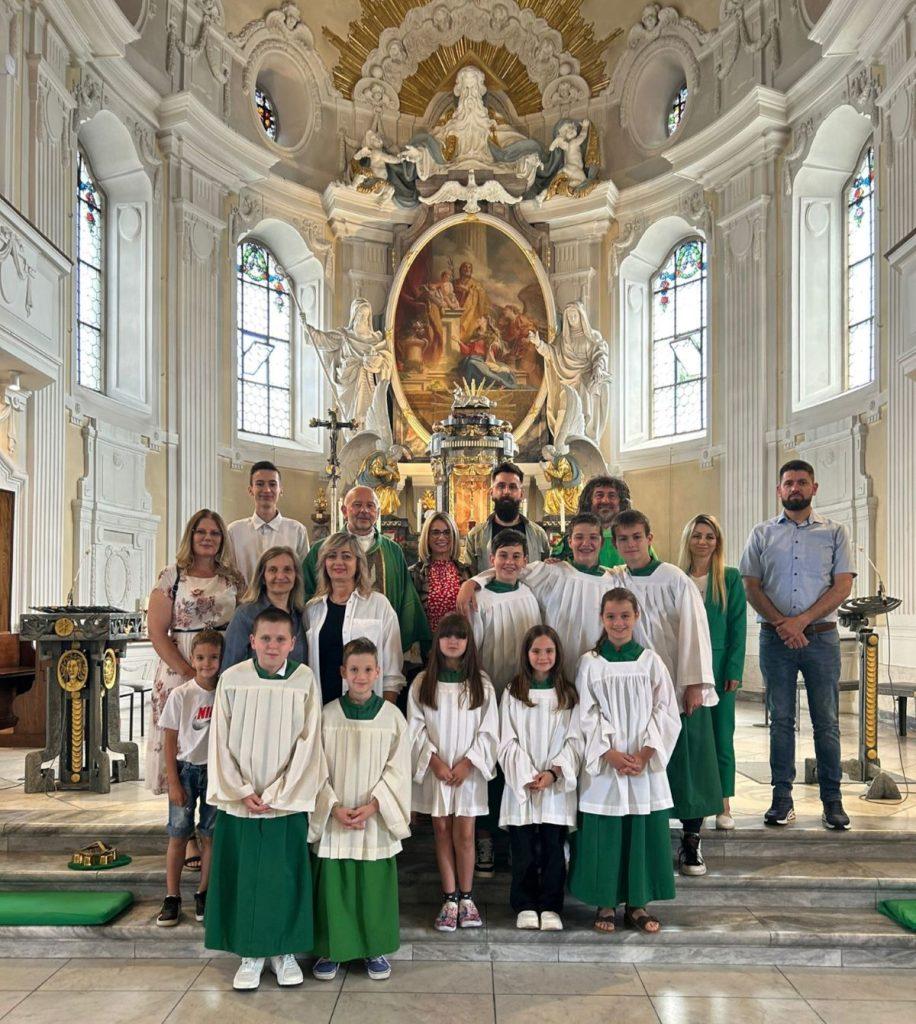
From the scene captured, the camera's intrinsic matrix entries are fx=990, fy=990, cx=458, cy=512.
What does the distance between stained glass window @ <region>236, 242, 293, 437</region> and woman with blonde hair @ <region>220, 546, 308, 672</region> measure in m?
11.2

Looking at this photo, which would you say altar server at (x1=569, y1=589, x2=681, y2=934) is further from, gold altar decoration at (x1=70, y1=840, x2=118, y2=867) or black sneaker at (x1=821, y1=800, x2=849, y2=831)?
gold altar decoration at (x1=70, y1=840, x2=118, y2=867)

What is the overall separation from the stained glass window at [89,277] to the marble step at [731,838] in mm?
8041

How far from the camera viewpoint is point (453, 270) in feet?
52.7

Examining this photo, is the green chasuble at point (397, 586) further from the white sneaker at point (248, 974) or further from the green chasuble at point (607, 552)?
the white sneaker at point (248, 974)

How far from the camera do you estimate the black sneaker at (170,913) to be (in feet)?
14.0

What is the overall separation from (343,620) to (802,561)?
99.7 inches

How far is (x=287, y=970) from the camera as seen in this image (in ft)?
12.8

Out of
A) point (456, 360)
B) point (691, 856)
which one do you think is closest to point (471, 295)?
point (456, 360)

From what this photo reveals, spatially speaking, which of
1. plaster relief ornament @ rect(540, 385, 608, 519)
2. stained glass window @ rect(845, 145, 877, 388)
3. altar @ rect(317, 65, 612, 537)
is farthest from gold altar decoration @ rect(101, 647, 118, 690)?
stained glass window @ rect(845, 145, 877, 388)

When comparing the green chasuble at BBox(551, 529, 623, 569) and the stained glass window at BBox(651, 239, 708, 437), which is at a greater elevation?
the stained glass window at BBox(651, 239, 708, 437)

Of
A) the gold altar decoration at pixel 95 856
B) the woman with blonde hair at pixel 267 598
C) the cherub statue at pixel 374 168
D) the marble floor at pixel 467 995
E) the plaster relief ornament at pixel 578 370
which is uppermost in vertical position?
the cherub statue at pixel 374 168

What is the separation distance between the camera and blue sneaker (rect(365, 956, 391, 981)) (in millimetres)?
3969

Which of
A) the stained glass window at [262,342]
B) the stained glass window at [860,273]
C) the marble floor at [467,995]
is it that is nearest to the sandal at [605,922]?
the marble floor at [467,995]

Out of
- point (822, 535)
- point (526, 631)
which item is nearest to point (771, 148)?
point (822, 535)
